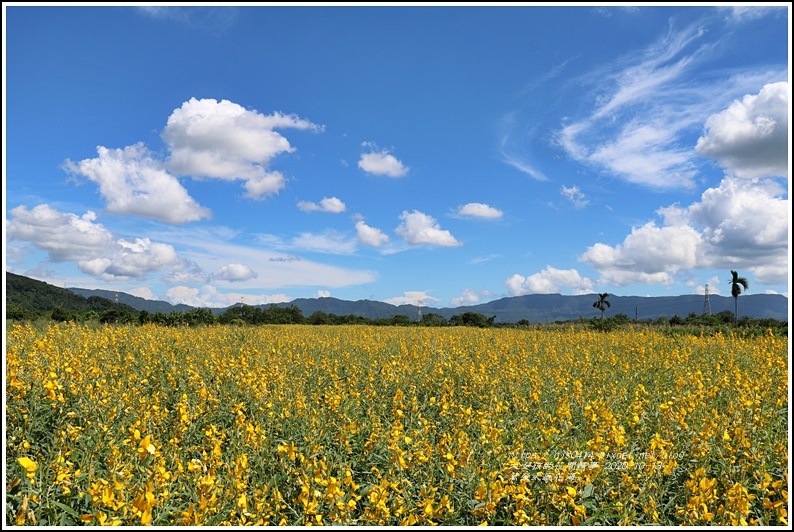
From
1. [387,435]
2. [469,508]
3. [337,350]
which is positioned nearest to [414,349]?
[337,350]

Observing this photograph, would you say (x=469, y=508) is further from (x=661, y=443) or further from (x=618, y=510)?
(x=661, y=443)

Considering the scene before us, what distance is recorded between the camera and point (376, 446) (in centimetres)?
405

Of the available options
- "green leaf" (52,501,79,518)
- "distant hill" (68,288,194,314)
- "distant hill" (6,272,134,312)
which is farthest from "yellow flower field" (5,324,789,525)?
"distant hill" (6,272,134,312)

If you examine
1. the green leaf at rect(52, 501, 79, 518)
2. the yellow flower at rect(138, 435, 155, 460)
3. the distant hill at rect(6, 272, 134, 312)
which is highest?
the distant hill at rect(6, 272, 134, 312)

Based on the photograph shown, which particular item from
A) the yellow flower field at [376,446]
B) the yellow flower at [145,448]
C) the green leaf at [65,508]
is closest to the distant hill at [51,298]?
the yellow flower field at [376,446]

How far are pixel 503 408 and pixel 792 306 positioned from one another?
305cm

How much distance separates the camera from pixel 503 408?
15.8 feet

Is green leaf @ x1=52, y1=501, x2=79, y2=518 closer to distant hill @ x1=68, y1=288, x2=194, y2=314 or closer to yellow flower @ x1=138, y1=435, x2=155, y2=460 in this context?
yellow flower @ x1=138, y1=435, x2=155, y2=460

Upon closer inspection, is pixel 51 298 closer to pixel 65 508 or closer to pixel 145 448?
pixel 65 508

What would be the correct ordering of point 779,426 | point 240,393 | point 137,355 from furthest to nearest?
point 137,355 < point 240,393 < point 779,426

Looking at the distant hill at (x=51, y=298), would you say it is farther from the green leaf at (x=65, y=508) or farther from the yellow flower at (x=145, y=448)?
the green leaf at (x=65, y=508)

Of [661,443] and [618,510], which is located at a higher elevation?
[661,443]

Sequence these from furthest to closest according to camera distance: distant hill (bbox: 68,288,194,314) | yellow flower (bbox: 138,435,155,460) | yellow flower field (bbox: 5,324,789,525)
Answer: distant hill (bbox: 68,288,194,314)
yellow flower field (bbox: 5,324,789,525)
yellow flower (bbox: 138,435,155,460)

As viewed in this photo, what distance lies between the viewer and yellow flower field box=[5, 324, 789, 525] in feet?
9.47
